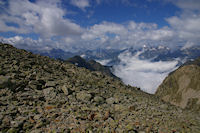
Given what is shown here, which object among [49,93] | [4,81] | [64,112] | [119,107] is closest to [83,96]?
[49,93]

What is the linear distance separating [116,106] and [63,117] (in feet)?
18.0

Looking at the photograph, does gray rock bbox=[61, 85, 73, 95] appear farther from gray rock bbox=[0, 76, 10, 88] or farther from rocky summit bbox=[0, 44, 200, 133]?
gray rock bbox=[0, 76, 10, 88]

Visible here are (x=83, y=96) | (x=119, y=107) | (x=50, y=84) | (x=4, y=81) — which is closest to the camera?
(x=4, y=81)

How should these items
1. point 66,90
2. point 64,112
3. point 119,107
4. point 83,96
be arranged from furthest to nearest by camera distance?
point 66,90
point 83,96
point 119,107
point 64,112

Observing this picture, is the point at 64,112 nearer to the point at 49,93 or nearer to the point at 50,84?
the point at 49,93

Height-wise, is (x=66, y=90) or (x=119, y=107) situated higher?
(x=66, y=90)

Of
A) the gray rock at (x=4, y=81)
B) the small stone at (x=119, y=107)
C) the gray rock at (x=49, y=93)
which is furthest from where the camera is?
the small stone at (x=119, y=107)

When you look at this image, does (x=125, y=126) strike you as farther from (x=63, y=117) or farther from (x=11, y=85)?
(x=11, y=85)

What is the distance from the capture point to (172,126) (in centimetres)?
1163

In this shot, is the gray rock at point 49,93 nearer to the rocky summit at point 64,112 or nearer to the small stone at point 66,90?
the rocky summit at point 64,112

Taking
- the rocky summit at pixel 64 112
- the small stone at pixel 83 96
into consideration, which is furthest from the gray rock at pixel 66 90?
the small stone at pixel 83 96

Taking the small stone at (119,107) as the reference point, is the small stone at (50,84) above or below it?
above

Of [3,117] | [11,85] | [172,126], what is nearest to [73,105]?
[3,117]

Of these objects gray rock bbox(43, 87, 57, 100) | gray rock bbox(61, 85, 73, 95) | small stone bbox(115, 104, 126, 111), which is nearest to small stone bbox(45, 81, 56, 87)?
gray rock bbox(43, 87, 57, 100)
